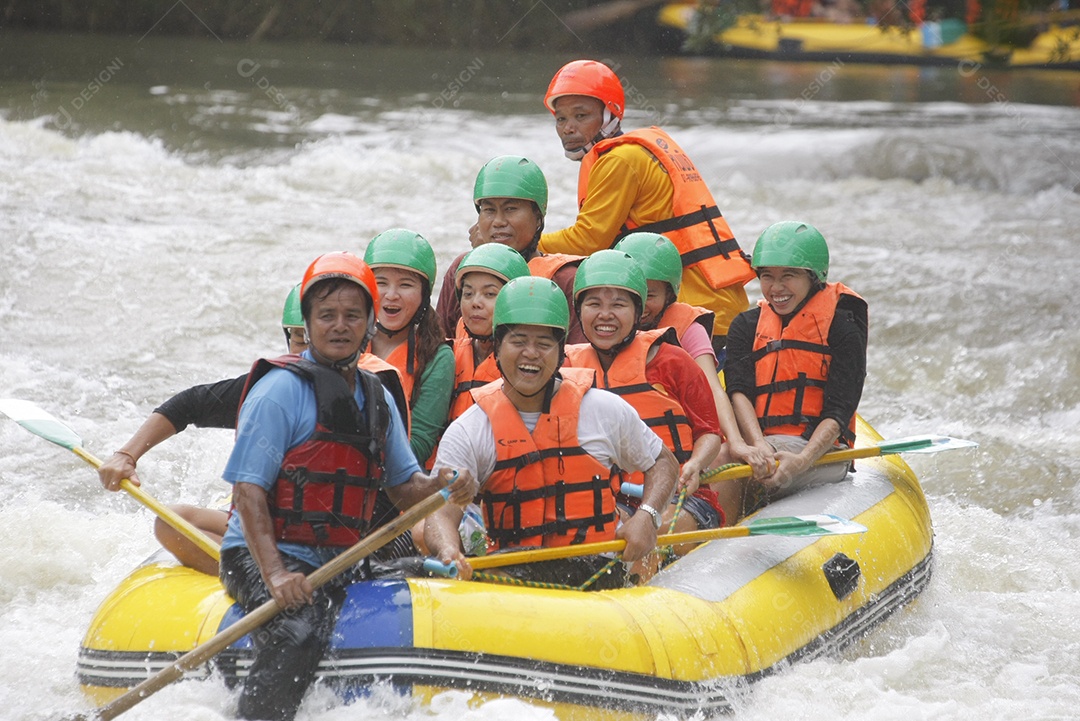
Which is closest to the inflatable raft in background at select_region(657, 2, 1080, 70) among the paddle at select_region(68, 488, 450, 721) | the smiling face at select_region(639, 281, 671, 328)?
the smiling face at select_region(639, 281, 671, 328)

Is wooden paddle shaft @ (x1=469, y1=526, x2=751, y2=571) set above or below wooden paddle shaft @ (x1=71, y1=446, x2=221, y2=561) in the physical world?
below

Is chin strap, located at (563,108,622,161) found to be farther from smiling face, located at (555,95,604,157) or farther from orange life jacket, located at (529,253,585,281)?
orange life jacket, located at (529,253,585,281)

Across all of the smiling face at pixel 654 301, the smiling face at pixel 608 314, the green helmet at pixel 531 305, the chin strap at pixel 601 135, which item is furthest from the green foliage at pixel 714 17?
the green helmet at pixel 531 305

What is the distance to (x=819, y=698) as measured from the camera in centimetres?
377

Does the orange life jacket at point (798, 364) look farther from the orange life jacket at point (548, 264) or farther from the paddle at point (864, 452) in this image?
the orange life jacket at point (548, 264)

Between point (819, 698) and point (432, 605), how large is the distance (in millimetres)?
A: 1223

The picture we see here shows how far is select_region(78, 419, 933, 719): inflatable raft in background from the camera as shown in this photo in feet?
10.7

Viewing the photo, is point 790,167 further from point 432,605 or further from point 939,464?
point 432,605

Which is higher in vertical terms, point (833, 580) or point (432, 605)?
point (432, 605)

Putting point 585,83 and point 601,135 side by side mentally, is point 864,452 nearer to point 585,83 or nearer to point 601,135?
point 601,135

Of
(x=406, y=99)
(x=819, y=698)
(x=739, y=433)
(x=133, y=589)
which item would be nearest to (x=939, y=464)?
(x=739, y=433)

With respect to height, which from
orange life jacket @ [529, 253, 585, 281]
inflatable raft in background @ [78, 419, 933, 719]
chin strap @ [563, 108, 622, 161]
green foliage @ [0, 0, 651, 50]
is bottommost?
inflatable raft in background @ [78, 419, 933, 719]

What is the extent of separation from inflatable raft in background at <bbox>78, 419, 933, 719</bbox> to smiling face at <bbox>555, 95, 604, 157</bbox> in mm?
2095

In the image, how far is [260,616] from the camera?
3092mm
